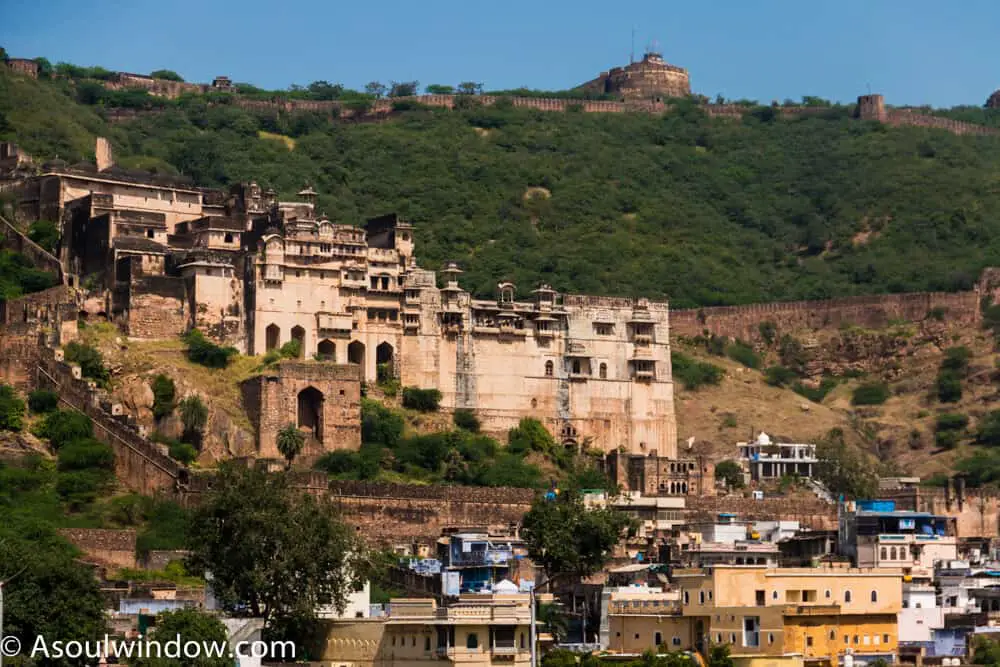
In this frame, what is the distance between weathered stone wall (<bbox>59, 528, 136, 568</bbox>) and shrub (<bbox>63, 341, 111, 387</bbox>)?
34.4 ft

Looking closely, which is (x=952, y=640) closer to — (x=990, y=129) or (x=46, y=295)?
(x=46, y=295)

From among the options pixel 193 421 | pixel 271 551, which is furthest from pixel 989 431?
pixel 271 551

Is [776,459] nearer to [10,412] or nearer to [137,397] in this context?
[137,397]

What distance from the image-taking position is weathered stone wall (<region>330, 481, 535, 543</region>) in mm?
Result: 79500

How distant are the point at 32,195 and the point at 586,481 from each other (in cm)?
2284

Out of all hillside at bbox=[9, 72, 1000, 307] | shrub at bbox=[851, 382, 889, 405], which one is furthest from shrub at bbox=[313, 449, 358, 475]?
shrub at bbox=[851, 382, 889, 405]

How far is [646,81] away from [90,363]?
78.9 metres

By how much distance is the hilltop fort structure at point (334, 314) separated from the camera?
283ft

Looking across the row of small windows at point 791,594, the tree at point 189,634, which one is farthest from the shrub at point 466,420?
the tree at point 189,634

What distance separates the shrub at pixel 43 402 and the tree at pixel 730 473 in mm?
24932

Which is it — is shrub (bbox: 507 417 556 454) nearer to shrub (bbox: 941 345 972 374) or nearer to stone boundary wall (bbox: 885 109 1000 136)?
shrub (bbox: 941 345 972 374)

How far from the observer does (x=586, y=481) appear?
293 feet

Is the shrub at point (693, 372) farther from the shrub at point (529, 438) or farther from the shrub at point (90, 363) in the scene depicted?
the shrub at point (90, 363)

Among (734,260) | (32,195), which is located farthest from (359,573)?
(734,260)
